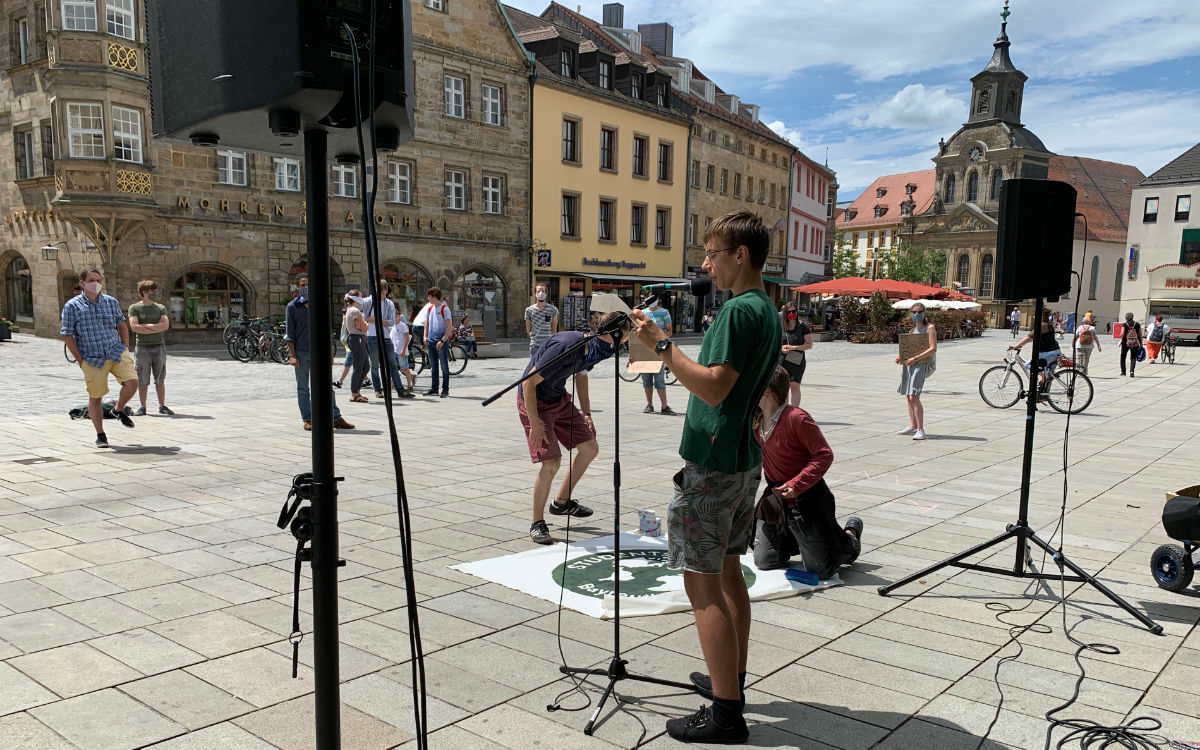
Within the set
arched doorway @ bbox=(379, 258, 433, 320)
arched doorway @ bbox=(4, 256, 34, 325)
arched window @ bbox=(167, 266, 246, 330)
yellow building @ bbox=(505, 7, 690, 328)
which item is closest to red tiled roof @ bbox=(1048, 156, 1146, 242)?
yellow building @ bbox=(505, 7, 690, 328)

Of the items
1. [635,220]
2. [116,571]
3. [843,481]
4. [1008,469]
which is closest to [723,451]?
[116,571]

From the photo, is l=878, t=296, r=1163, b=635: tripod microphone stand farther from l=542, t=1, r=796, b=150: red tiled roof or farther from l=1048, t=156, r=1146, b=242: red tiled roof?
l=1048, t=156, r=1146, b=242: red tiled roof

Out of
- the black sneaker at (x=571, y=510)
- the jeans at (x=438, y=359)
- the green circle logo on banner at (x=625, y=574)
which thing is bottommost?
the green circle logo on banner at (x=625, y=574)

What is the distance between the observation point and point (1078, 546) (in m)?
5.86

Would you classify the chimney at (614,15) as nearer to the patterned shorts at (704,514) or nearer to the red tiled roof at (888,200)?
the patterned shorts at (704,514)

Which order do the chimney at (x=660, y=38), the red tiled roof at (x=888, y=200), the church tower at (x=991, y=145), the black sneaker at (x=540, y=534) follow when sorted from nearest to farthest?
the black sneaker at (x=540, y=534)
the chimney at (x=660, y=38)
the church tower at (x=991, y=145)
the red tiled roof at (x=888, y=200)

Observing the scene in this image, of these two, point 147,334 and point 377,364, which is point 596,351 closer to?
point 147,334

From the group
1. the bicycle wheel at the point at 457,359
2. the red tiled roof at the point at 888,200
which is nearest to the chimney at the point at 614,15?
the bicycle wheel at the point at 457,359

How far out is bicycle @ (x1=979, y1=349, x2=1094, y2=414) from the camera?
14.1m

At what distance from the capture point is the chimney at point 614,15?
4716 centimetres

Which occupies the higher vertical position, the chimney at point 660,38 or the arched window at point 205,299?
the chimney at point 660,38

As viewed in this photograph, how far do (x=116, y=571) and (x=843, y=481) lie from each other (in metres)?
5.94

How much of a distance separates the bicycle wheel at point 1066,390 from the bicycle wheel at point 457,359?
11.1 meters

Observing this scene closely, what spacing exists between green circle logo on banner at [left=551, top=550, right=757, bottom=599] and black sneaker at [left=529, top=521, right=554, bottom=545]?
42cm
